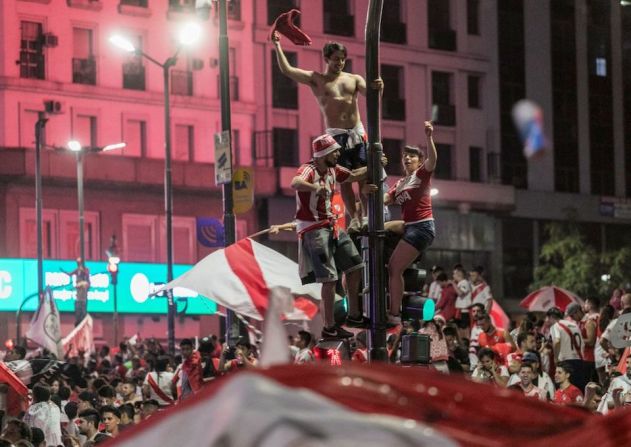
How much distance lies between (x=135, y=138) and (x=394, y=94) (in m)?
11.5

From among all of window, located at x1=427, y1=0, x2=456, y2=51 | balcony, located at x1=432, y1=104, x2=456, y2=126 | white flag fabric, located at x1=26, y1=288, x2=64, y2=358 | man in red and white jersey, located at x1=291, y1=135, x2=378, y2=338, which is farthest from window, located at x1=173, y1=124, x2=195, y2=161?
man in red and white jersey, located at x1=291, y1=135, x2=378, y2=338

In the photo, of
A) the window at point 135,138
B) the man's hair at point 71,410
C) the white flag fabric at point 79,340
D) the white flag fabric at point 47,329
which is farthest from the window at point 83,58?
the man's hair at point 71,410

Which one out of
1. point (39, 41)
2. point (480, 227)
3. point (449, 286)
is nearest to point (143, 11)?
point (39, 41)

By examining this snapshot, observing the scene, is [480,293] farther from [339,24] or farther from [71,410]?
[339,24]

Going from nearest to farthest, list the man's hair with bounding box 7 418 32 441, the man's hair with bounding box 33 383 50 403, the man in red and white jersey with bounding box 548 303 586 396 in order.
Answer: the man's hair with bounding box 7 418 32 441, the man's hair with bounding box 33 383 50 403, the man in red and white jersey with bounding box 548 303 586 396

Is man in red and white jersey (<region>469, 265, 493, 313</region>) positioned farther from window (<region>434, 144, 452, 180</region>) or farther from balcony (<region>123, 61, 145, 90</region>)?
window (<region>434, 144, 452, 180</region>)

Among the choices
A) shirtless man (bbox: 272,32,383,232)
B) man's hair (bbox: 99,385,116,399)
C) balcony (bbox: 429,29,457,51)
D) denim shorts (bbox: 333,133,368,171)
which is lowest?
man's hair (bbox: 99,385,116,399)

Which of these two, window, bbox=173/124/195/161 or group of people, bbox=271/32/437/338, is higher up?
window, bbox=173/124/195/161

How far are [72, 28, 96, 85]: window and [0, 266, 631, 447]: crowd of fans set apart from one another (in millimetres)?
29505

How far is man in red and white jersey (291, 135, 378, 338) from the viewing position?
36.2 feet

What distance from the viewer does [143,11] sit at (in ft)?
168

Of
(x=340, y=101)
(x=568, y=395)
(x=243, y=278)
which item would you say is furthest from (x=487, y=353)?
(x=340, y=101)

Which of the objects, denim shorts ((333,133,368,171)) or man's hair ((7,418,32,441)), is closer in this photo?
denim shorts ((333,133,368,171))

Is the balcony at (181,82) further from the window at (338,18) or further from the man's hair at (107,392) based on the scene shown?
the man's hair at (107,392)
